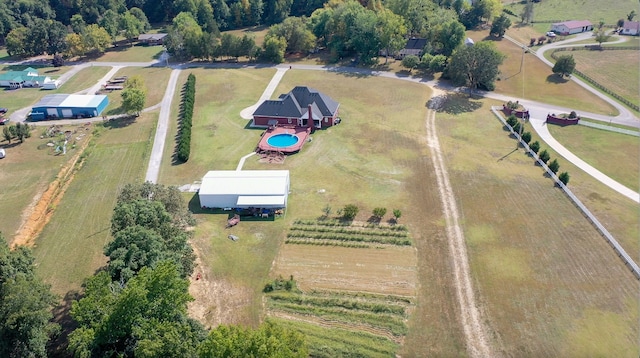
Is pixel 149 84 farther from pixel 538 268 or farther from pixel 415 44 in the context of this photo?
pixel 538 268

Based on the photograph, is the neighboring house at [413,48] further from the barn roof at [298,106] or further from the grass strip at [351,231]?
the grass strip at [351,231]

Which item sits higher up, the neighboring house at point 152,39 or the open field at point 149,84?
the neighboring house at point 152,39

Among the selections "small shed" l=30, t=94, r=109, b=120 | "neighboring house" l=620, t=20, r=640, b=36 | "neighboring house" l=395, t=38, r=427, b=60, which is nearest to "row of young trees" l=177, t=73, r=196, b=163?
"small shed" l=30, t=94, r=109, b=120

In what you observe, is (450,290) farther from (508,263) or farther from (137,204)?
(137,204)

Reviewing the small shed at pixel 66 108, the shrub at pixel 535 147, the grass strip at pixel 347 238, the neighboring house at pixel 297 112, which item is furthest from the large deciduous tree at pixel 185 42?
the shrub at pixel 535 147

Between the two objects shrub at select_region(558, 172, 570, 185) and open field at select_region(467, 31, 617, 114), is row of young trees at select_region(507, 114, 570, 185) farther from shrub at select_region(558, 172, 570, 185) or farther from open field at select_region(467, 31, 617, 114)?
open field at select_region(467, 31, 617, 114)

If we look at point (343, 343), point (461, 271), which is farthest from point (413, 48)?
point (343, 343)
